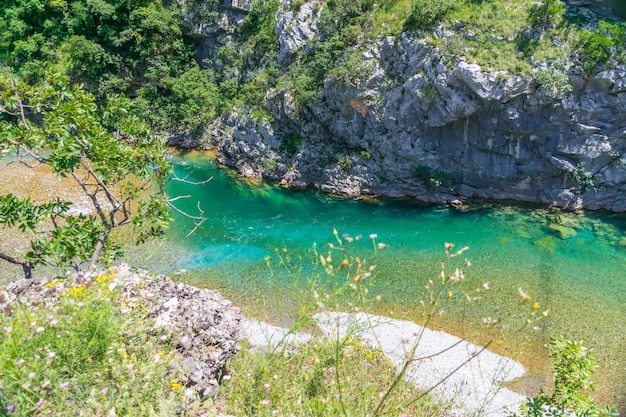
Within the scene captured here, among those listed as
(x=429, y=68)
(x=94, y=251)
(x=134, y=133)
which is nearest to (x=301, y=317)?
(x=94, y=251)

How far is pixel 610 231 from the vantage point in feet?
61.0

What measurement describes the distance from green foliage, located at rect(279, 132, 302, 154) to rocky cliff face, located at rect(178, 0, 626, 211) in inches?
2.6

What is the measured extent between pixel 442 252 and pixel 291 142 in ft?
38.7

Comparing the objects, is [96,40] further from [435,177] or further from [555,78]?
[555,78]

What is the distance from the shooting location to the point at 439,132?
69.9 ft

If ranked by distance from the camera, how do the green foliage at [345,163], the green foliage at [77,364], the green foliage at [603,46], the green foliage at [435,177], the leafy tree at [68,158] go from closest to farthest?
the green foliage at [77,364]
the leafy tree at [68,158]
the green foliage at [603,46]
the green foliage at [435,177]
the green foliage at [345,163]

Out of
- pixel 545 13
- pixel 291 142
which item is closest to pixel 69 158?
pixel 291 142

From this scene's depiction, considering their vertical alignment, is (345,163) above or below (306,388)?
below

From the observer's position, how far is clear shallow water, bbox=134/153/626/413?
12969 millimetres

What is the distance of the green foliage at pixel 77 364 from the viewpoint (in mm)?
3857

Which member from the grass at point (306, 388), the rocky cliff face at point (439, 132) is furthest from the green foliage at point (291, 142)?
the grass at point (306, 388)

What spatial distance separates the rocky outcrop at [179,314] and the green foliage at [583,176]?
1912 centimetres

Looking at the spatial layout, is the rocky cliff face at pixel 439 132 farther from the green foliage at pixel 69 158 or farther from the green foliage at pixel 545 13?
the green foliage at pixel 69 158

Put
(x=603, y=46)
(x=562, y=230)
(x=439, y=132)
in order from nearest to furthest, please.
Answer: (x=603, y=46), (x=562, y=230), (x=439, y=132)
